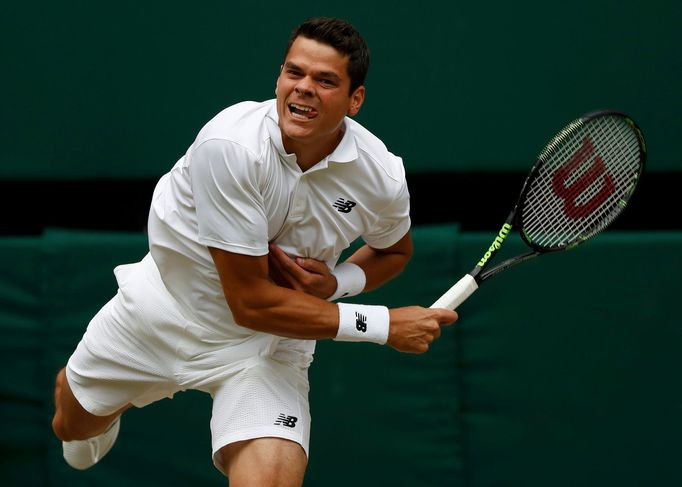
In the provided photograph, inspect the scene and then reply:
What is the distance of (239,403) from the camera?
3.80 m

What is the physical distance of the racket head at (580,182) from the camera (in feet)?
13.3

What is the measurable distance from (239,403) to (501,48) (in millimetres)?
2018

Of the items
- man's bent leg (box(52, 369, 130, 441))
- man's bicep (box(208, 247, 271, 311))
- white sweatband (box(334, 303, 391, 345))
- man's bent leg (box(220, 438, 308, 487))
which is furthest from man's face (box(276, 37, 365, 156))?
man's bent leg (box(52, 369, 130, 441))

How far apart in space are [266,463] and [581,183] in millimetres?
1343

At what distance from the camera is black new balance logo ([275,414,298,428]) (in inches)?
149

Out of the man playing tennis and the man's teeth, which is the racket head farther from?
the man's teeth

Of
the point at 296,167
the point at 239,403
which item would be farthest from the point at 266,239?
the point at 239,403

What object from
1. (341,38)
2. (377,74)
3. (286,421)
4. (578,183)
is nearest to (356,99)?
(341,38)

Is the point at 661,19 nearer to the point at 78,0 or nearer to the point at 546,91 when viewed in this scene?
the point at 546,91

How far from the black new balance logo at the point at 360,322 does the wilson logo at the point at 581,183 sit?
2.69ft

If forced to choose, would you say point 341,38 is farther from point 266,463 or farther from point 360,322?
point 266,463

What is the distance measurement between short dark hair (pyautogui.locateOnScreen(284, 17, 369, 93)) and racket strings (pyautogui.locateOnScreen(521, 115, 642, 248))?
2.37ft

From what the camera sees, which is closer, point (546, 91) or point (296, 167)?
point (296, 167)

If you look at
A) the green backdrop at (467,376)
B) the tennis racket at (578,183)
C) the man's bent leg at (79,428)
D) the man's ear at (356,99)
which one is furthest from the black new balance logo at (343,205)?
the green backdrop at (467,376)
